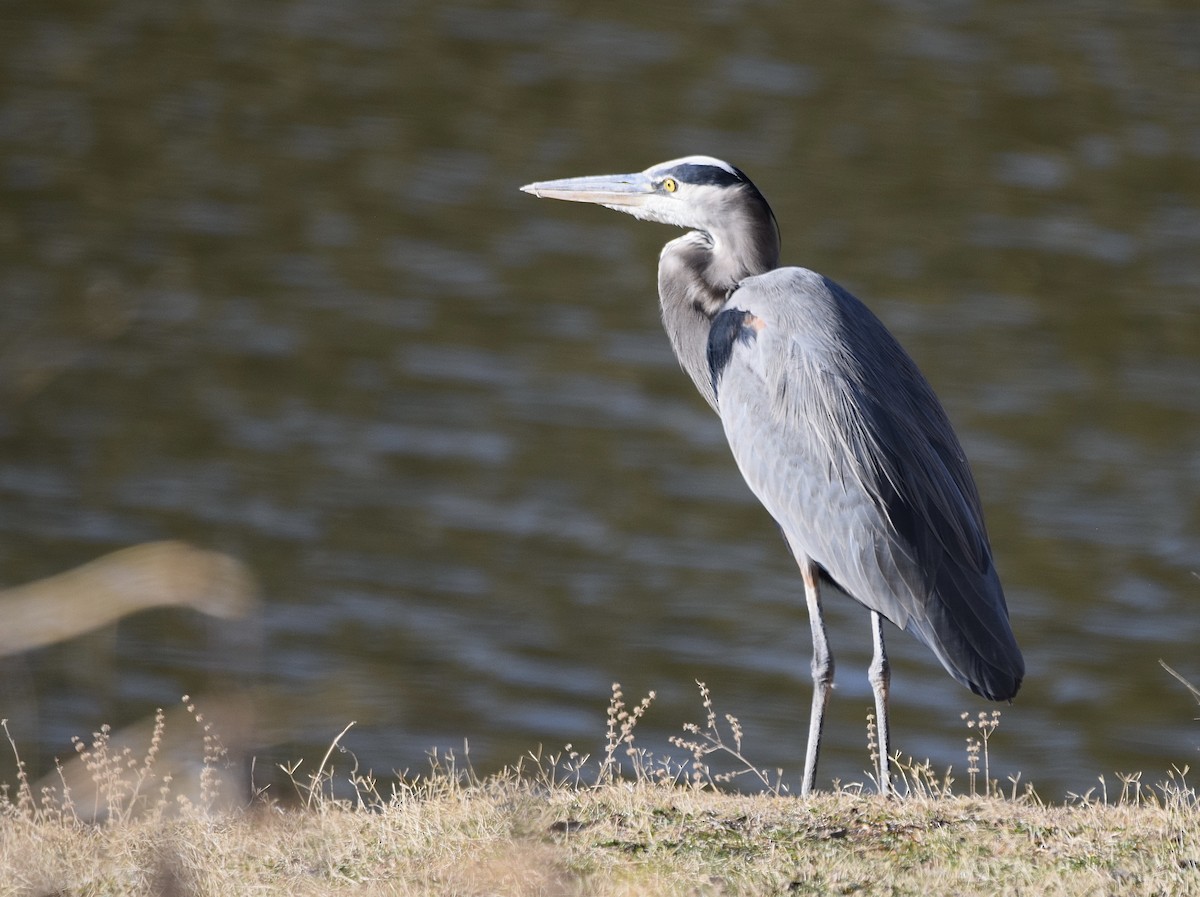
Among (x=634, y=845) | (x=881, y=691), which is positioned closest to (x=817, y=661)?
(x=881, y=691)

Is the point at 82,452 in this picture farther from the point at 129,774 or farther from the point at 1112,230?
the point at 1112,230

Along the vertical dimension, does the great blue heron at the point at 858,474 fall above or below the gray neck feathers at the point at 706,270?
below

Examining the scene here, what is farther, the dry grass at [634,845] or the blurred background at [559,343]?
the blurred background at [559,343]

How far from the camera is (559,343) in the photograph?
11.9 m

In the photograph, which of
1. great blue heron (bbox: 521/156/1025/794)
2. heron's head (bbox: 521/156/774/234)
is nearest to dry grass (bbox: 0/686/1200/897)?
great blue heron (bbox: 521/156/1025/794)

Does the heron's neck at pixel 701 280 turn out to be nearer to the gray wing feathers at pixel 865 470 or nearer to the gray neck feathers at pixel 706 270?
the gray neck feathers at pixel 706 270

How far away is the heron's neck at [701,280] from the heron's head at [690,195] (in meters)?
0.07

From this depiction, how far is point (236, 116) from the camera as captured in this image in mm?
14625

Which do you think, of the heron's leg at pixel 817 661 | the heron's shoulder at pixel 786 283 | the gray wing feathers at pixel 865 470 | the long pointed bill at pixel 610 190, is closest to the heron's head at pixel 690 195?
the long pointed bill at pixel 610 190

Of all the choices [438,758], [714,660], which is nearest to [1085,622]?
[714,660]

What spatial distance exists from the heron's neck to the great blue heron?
0.39 metres

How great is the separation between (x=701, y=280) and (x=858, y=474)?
1.27m

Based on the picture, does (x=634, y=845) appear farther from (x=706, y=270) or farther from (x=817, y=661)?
(x=706, y=270)

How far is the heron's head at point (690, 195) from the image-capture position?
587 cm
